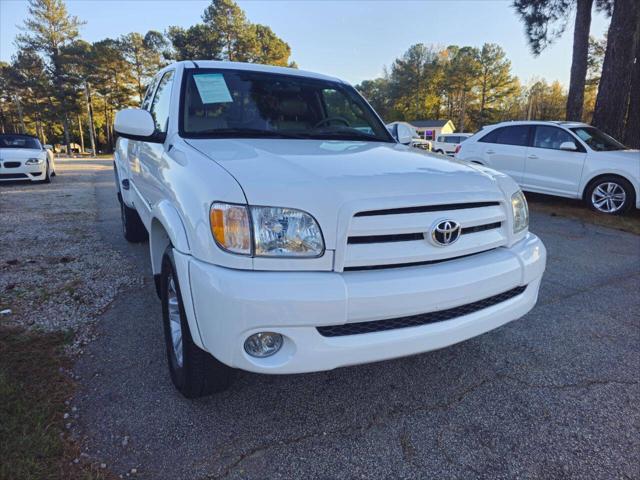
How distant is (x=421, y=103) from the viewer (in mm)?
59438

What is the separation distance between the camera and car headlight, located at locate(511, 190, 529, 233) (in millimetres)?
2150

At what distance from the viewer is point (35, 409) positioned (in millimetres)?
1901

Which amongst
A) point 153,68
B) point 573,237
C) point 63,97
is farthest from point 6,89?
point 573,237

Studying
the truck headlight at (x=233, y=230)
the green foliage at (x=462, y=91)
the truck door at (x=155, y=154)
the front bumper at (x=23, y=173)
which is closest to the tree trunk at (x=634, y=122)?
the truck door at (x=155, y=154)

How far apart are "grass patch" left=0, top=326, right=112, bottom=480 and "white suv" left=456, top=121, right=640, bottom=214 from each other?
788cm

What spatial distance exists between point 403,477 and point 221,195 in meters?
1.33

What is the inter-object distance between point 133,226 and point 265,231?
3.71 metres

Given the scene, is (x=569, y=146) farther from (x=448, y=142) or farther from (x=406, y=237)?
(x=448, y=142)

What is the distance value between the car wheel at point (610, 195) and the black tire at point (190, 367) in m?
7.42

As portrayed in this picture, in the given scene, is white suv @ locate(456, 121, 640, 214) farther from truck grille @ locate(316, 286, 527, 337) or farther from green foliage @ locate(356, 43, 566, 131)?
green foliage @ locate(356, 43, 566, 131)

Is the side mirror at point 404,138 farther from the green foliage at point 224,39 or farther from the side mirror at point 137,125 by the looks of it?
the green foliage at point 224,39

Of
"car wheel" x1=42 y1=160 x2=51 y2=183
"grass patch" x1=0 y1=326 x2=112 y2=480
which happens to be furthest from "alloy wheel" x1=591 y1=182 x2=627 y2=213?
"car wheel" x1=42 y1=160 x2=51 y2=183

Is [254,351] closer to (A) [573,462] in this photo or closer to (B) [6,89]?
(A) [573,462]

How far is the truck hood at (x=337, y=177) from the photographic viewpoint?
1.62 m
